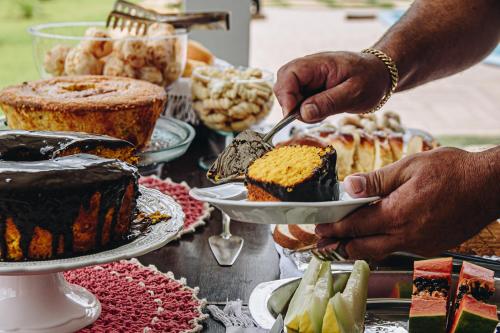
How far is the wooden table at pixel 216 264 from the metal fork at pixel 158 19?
812mm

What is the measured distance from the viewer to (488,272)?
49.3 inches

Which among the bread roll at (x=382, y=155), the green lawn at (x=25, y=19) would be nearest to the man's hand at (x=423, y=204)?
the bread roll at (x=382, y=155)

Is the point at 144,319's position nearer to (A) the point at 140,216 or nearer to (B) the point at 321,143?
(A) the point at 140,216

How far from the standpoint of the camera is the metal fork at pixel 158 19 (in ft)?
7.84

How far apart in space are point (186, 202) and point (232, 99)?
41cm

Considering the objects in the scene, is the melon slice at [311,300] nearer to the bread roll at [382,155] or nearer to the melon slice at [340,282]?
the melon slice at [340,282]

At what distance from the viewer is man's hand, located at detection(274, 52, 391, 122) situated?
60.9 inches

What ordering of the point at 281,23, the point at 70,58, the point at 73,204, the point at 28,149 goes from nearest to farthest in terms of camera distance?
the point at 73,204
the point at 28,149
the point at 70,58
the point at 281,23

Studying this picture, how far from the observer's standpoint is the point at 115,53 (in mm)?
2234

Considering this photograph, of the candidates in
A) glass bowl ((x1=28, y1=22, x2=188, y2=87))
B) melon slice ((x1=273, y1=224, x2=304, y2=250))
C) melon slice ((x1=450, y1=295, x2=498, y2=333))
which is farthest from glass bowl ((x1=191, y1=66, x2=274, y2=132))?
melon slice ((x1=450, y1=295, x2=498, y2=333))

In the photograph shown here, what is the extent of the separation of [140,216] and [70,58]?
109 centimetres

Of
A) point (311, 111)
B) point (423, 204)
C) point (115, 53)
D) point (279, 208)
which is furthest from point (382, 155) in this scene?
point (279, 208)

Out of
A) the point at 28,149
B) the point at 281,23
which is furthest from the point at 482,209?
the point at 281,23

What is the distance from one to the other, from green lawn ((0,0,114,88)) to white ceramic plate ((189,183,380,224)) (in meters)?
6.70
